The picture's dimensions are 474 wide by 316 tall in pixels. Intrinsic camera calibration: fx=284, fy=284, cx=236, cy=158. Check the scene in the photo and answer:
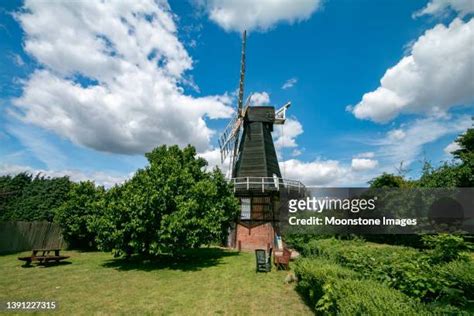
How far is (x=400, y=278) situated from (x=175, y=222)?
34.3ft

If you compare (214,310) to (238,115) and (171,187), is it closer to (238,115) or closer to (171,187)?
(171,187)

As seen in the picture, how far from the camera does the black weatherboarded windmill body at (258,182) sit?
79.8 ft

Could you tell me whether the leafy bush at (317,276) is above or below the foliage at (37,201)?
below

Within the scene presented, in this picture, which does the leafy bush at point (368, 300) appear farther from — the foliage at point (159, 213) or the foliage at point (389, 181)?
the foliage at point (389, 181)

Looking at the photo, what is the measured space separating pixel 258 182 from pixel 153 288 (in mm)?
14349

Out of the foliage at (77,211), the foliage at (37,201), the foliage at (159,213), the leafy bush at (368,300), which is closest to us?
the leafy bush at (368,300)

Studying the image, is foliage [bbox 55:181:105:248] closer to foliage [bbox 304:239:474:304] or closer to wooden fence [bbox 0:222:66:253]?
wooden fence [bbox 0:222:66:253]

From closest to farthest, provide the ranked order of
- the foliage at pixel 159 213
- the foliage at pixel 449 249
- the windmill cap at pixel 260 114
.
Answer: the foliage at pixel 449 249 < the foliage at pixel 159 213 < the windmill cap at pixel 260 114

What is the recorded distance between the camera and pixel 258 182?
24.1 metres

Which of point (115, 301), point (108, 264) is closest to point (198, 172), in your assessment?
point (108, 264)

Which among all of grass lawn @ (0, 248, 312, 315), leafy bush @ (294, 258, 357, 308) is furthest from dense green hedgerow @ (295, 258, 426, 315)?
grass lawn @ (0, 248, 312, 315)

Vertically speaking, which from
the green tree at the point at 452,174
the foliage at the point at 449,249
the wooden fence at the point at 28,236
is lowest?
the wooden fence at the point at 28,236

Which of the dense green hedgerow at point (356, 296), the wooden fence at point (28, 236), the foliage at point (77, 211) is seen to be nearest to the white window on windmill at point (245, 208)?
the foliage at point (77, 211)

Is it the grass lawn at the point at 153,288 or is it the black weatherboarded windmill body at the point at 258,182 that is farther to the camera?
the black weatherboarded windmill body at the point at 258,182
